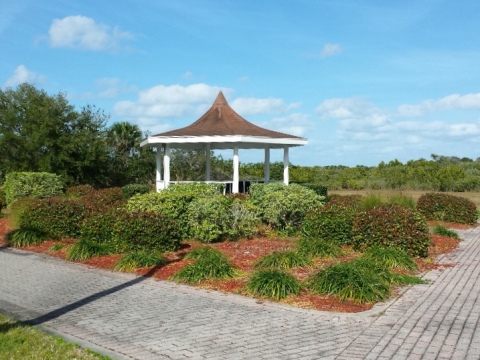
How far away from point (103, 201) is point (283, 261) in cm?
820

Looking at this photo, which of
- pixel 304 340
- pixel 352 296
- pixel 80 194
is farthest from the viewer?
pixel 80 194

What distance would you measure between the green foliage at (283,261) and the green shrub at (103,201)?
4828 millimetres

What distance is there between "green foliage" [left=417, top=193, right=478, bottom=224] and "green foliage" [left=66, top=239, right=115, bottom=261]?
1186 cm

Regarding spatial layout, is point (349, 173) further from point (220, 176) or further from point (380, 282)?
point (380, 282)

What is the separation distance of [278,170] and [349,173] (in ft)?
40.8

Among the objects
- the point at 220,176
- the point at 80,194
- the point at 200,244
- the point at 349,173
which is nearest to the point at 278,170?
the point at 220,176

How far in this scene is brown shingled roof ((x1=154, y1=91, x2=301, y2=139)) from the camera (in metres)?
20.8

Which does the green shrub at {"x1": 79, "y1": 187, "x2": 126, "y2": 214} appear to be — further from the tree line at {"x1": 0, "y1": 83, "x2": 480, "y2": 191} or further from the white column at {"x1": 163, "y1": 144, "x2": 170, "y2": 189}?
the tree line at {"x1": 0, "y1": 83, "x2": 480, "y2": 191}

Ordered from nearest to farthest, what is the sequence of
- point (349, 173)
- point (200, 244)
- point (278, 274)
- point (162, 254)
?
point (278, 274)
point (162, 254)
point (200, 244)
point (349, 173)

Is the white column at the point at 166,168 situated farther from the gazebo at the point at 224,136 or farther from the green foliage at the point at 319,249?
the green foliage at the point at 319,249

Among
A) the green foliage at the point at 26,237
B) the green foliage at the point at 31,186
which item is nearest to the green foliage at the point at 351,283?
the green foliage at the point at 26,237

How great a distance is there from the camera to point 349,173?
151 ft

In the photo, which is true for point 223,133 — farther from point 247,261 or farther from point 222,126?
point 247,261

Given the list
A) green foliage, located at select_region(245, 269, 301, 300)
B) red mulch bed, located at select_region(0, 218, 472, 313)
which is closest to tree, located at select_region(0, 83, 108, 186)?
red mulch bed, located at select_region(0, 218, 472, 313)
